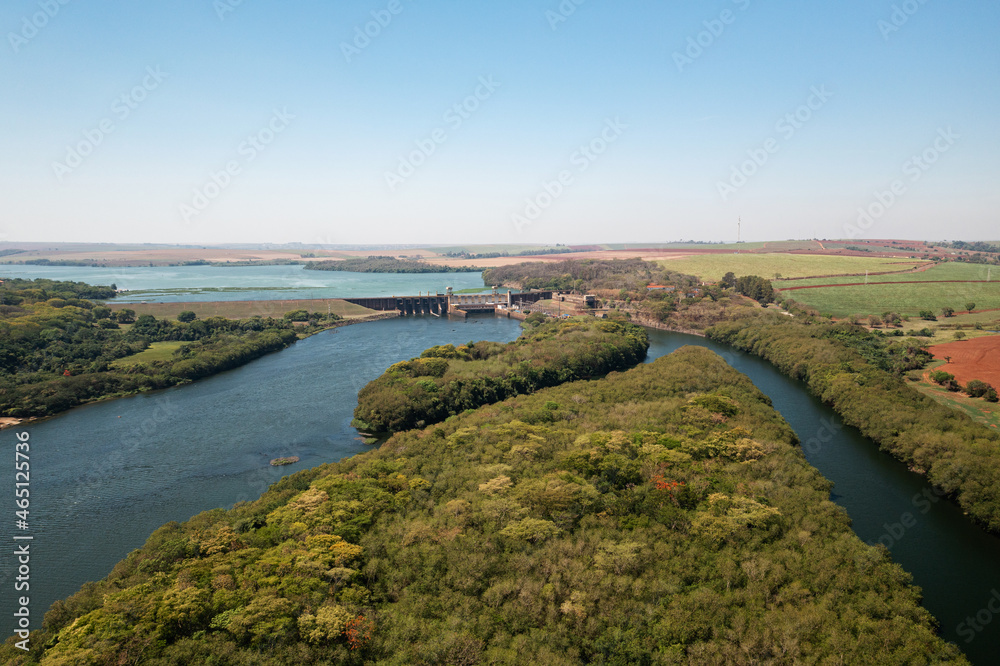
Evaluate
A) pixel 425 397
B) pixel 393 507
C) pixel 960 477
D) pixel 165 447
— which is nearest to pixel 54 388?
pixel 165 447

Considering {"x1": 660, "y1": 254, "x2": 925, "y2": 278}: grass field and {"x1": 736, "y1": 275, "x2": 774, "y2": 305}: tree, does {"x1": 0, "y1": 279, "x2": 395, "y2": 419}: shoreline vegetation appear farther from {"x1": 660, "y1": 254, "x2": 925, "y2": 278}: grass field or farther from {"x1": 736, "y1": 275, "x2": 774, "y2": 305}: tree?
{"x1": 660, "y1": 254, "x2": 925, "y2": 278}: grass field

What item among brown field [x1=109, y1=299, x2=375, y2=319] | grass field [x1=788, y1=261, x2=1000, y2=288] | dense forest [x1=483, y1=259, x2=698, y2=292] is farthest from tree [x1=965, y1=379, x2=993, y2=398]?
brown field [x1=109, y1=299, x2=375, y2=319]

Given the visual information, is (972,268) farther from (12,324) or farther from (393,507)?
(12,324)

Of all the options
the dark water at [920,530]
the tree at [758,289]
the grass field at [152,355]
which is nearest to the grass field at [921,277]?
the tree at [758,289]

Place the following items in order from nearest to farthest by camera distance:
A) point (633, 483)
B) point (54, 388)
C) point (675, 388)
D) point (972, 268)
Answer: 1. point (633, 483)
2. point (675, 388)
3. point (54, 388)
4. point (972, 268)

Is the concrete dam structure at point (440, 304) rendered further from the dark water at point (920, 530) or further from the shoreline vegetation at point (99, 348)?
the dark water at point (920, 530)

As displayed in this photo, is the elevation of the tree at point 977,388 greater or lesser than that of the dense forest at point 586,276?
lesser

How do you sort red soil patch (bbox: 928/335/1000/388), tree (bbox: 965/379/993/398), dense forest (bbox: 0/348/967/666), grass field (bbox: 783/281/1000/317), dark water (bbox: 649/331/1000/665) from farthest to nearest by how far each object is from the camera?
grass field (bbox: 783/281/1000/317) → red soil patch (bbox: 928/335/1000/388) → tree (bbox: 965/379/993/398) → dark water (bbox: 649/331/1000/665) → dense forest (bbox: 0/348/967/666)
